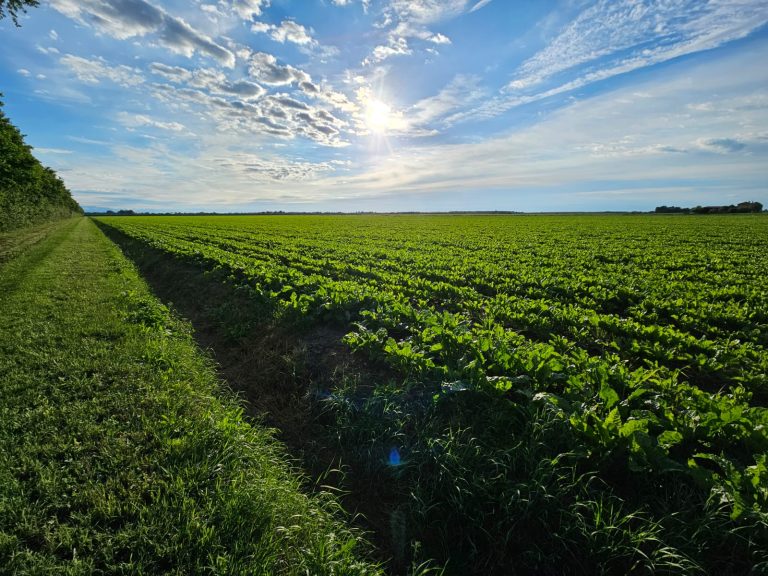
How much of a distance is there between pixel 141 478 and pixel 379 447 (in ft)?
8.01

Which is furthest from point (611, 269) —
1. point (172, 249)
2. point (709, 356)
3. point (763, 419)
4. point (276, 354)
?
point (172, 249)

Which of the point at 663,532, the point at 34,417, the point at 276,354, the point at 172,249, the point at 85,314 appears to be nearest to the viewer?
the point at 663,532

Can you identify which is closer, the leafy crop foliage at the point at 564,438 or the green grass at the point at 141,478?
the green grass at the point at 141,478

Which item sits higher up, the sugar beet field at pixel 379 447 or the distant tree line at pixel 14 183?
the distant tree line at pixel 14 183

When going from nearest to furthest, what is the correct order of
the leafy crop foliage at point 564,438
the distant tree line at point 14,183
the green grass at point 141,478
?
the green grass at point 141,478
the leafy crop foliage at point 564,438
the distant tree line at point 14,183

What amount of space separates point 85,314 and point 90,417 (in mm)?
5325

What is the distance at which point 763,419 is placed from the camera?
11.5 feet

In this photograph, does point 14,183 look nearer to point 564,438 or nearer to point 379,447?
point 379,447

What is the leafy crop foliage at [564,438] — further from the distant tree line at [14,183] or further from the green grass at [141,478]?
the distant tree line at [14,183]

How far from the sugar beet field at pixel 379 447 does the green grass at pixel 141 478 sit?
0.07ft

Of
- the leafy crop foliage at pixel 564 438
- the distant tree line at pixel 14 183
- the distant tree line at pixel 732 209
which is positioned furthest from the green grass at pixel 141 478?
the distant tree line at pixel 732 209

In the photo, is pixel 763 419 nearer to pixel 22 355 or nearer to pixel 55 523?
pixel 55 523

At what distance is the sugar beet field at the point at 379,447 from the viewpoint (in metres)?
2.86

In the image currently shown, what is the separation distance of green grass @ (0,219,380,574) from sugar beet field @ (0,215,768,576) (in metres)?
0.02
